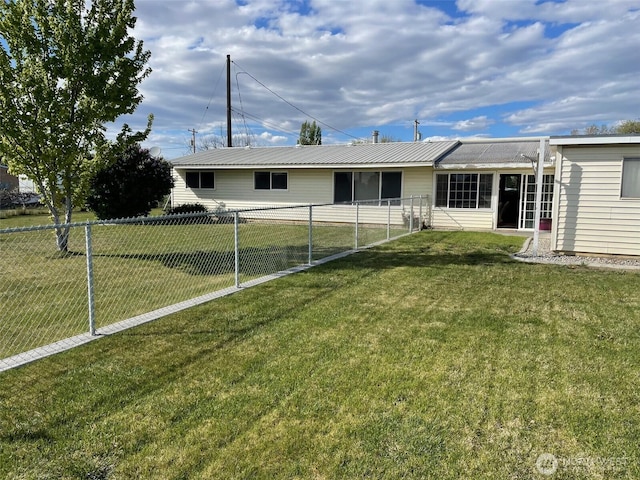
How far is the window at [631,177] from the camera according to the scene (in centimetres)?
946

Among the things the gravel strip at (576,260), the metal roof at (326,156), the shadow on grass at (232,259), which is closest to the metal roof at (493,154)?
the metal roof at (326,156)

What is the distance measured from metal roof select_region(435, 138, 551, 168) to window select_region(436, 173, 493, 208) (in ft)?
1.90

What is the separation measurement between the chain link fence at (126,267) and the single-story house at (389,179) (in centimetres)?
115

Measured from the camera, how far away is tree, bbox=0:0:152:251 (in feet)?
28.2

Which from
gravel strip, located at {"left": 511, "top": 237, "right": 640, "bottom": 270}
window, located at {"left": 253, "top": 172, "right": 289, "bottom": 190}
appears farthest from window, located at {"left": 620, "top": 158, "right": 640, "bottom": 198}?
window, located at {"left": 253, "top": 172, "right": 289, "bottom": 190}

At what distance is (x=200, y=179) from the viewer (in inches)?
840

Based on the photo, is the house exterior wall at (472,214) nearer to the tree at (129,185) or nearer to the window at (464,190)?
the window at (464,190)

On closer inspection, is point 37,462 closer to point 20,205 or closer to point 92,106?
point 92,106

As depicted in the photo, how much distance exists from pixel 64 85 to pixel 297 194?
10759mm

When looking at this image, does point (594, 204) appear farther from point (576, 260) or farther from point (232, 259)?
point (232, 259)

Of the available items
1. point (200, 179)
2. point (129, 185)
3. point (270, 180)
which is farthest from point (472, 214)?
point (129, 185)

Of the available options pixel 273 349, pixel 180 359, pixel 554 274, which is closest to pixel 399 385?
pixel 273 349

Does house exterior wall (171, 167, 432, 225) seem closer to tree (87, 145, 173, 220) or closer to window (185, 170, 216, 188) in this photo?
window (185, 170, 216, 188)

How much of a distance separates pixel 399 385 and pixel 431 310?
7.44 ft
